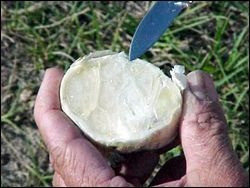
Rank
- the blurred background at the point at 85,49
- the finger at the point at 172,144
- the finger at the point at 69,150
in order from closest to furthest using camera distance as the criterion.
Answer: the finger at the point at 69,150 < the finger at the point at 172,144 < the blurred background at the point at 85,49

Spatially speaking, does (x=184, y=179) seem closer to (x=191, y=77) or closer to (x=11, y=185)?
(x=191, y=77)

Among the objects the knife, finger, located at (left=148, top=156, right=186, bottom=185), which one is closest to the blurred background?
finger, located at (left=148, top=156, right=186, bottom=185)

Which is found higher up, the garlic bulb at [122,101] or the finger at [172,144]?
the garlic bulb at [122,101]

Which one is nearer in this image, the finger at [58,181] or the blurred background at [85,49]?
the finger at [58,181]

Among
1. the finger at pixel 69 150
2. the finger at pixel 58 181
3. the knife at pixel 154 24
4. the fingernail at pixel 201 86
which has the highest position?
the knife at pixel 154 24

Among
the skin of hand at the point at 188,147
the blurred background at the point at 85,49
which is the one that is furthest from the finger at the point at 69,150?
the blurred background at the point at 85,49

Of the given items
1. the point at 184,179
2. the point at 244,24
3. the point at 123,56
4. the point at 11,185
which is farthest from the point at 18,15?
the point at 184,179

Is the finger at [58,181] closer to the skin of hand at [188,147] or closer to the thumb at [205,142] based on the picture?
the skin of hand at [188,147]

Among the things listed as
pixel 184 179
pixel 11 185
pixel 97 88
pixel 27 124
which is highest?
pixel 97 88
